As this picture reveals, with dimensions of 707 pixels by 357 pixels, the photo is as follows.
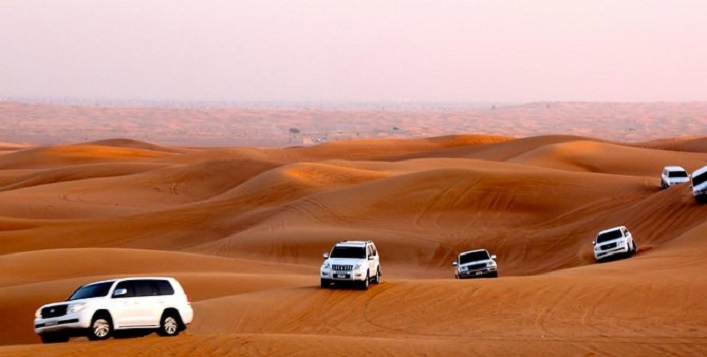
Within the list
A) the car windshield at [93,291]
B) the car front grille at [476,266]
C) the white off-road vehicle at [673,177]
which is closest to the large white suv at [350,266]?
the car front grille at [476,266]

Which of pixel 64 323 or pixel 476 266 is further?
pixel 476 266

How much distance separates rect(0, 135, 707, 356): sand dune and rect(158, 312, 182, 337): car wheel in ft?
1.39

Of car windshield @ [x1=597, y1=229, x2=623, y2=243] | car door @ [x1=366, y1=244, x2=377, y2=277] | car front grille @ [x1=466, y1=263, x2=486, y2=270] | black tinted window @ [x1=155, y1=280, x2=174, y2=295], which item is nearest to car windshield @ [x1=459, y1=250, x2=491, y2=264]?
car front grille @ [x1=466, y1=263, x2=486, y2=270]

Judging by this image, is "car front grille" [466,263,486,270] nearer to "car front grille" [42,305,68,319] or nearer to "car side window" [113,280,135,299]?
"car side window" [113,280,135,299]

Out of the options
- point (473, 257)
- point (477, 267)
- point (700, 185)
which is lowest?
point (477, 267)

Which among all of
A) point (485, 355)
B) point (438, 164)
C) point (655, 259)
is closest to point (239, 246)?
point (655, 259)

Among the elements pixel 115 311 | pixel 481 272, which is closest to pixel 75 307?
pixel 115 311

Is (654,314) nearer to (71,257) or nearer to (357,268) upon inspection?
(357,268)

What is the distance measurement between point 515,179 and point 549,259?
1369 cm

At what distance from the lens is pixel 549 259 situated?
1668 inches

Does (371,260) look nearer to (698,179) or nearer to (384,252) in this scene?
(698,179)

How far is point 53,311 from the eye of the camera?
65.8ft

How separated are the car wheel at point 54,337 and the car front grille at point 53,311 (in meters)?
0.31

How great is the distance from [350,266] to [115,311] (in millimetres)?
9139
